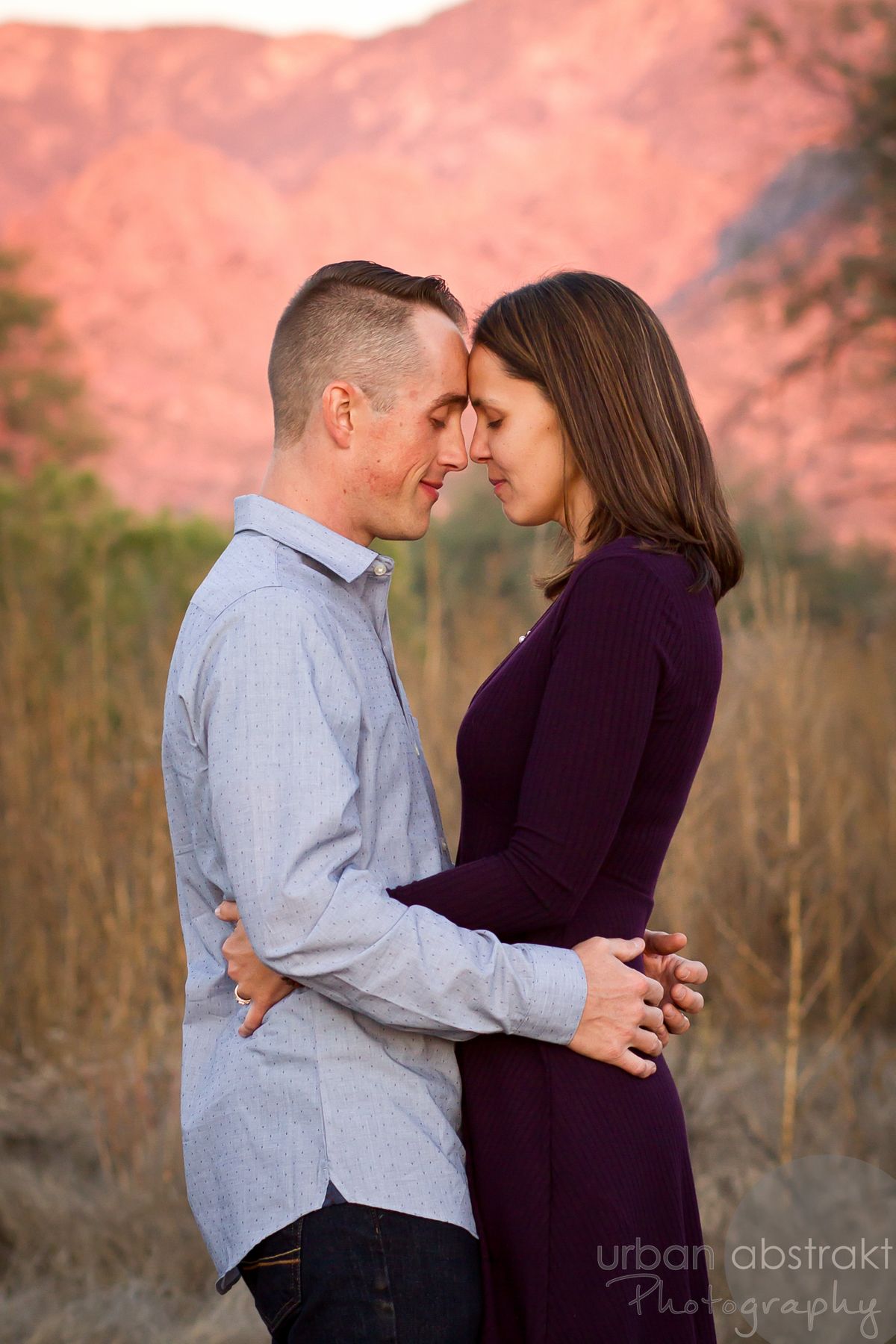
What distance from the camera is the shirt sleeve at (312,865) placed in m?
1.52

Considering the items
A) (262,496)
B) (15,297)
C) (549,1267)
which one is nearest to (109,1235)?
(549,1267)

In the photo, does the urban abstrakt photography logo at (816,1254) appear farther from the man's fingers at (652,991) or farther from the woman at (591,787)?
the man's fingers at (652,991)

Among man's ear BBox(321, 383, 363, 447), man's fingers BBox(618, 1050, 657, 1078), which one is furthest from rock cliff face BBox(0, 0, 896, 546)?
man's fingers BBox(618, 1050, 657, 1078)

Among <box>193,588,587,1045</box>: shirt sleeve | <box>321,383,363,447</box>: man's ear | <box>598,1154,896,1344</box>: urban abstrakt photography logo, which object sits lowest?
<box>598,1154,896,1344</box>: urban abstrakt photography logo

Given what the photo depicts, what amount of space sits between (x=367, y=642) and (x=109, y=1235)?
259 cm

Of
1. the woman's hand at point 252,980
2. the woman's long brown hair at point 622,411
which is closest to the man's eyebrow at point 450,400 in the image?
the woman's long brown hair at point 622,411

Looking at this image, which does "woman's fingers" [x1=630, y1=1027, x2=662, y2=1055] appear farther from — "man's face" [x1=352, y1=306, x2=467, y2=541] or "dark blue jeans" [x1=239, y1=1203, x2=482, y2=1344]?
"man's face" [x1=352, y1=306, x2=467, y2=541]

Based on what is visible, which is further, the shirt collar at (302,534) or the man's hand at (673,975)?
the man's hand at (673,975)

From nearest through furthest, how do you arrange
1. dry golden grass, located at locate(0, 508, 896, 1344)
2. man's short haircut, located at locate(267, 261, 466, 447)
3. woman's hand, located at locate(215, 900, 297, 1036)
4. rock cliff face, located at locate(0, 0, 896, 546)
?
woman's hand, located at locate(215, 900, 297, 1036)
man's short haircut, located at locate(267, 261, 466, 447)
dry golden grass, located at locate(0, 508, 896, 1344)
rock cliff face, located at locate(0, 0, 896, 546)

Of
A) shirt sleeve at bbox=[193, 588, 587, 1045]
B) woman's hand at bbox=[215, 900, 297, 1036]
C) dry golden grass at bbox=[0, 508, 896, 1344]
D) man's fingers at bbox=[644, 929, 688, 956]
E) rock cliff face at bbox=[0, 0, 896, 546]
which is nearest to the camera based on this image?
shirt sleeve at bbox=[193, 588, 587, 1045]

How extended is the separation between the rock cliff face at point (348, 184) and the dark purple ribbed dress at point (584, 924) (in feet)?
115

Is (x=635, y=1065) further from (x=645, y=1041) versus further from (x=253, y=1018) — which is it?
(x=253, y=1018)

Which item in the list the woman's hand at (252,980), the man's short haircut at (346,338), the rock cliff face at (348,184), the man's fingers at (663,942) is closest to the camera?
the woman's hand at (252,980)

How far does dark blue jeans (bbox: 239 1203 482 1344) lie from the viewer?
1.55 metres
